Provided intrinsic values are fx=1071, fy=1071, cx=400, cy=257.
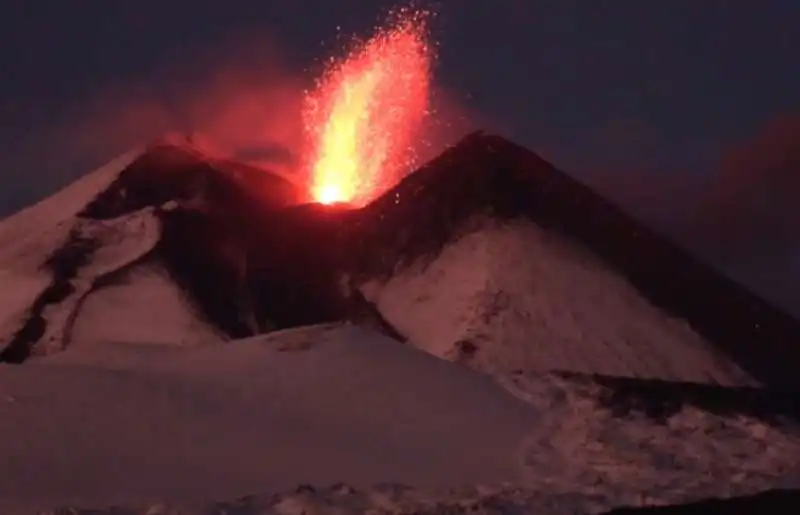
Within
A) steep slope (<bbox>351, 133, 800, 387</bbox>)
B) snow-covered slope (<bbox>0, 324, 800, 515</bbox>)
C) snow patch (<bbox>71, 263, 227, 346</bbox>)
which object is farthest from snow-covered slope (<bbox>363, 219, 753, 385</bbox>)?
snow-covered slope (<bbox>0, 324, 800, 515</bbox>)

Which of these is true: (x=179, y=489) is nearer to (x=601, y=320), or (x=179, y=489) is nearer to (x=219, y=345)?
(x=219, y=345)

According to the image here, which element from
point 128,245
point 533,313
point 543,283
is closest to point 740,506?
point 533,313

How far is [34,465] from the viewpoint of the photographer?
11.8m

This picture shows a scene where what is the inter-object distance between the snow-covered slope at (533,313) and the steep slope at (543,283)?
7 cm

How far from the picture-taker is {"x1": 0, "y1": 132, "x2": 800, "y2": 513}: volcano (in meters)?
14.4

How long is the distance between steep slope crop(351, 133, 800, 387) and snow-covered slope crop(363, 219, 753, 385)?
0.22 feet

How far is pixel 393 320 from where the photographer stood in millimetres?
37375

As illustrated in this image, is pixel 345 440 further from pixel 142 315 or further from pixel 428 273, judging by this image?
pixel 428 273

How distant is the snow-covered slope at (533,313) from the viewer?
32.1m

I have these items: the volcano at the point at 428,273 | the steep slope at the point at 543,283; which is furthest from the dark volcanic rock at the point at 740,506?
the steep slope at the point at 543,283

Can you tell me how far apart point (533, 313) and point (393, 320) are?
529cm

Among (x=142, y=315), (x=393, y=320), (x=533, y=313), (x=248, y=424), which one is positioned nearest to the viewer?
(x=248, y=424)

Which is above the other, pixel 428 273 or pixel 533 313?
pixel 428 273

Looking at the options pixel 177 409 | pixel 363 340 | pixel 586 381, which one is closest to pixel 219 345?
pixel 363 340
